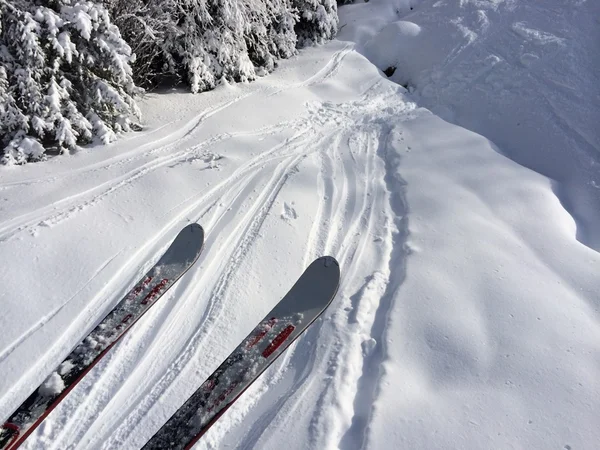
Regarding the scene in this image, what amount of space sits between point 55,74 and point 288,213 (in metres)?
3.15

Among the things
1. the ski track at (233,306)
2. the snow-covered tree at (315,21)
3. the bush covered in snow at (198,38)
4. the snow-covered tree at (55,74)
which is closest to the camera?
the ski track at (233,306)

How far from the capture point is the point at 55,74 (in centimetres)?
533

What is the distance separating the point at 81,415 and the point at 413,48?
8.39 metres

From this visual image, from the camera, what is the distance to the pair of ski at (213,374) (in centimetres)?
270

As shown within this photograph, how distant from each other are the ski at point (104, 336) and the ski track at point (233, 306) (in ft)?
0.52

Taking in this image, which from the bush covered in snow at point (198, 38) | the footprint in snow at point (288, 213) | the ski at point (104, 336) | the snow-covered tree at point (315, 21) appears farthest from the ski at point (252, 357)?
the snow-covered tree at point (315, 21)

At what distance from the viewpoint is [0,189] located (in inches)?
187

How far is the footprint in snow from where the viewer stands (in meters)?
4.77

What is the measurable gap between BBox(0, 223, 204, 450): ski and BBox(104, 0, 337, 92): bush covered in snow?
143 inches

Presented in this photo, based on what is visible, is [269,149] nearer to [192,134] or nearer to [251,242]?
[192,134]

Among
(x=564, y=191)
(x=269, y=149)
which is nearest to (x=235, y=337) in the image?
(x=269, y=149)

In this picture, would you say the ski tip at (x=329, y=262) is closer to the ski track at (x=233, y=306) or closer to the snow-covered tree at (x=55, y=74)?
the ski track at (x=233, y=306)

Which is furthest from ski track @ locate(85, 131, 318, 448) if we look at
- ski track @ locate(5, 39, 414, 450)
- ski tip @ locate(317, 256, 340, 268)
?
ski tip @ locate(317, 256, 340, 268)

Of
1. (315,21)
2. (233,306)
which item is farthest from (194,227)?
(315,21)
